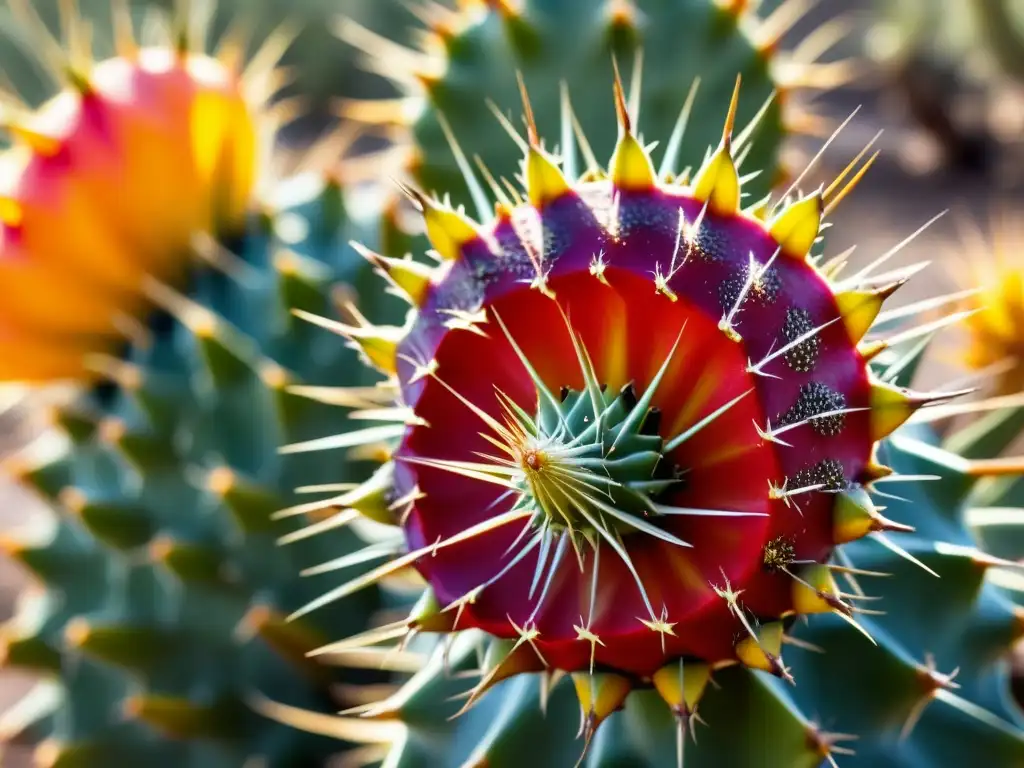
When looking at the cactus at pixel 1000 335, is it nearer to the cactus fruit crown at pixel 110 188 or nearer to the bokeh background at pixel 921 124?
the cactus fruit crown at pixel 110 188

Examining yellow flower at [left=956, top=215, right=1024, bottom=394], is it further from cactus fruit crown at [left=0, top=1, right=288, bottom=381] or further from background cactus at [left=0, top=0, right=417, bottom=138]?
background cactus at [left=0, top=0, right=417, bottom=138]

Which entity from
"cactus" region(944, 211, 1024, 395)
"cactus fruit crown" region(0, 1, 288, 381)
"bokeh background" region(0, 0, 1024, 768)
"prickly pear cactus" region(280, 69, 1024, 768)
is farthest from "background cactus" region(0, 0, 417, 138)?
"prickly pear cactus" region(280, 69, 1024, 768)

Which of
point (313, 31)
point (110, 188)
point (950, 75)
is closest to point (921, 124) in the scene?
point (950, 75)

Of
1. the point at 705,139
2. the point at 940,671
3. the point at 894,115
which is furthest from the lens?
the point at 894,115

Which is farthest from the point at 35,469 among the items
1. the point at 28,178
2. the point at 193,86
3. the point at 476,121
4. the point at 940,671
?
the point at 940,671

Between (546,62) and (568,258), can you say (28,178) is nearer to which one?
(546,62)

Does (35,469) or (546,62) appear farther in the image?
(35,469)
